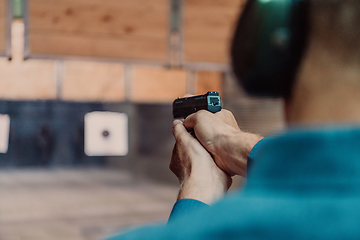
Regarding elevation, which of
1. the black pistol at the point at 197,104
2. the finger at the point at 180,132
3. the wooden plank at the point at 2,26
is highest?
the wooden plank at the point at 2,26

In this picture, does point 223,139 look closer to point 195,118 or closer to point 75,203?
point 195,118

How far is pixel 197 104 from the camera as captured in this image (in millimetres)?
969

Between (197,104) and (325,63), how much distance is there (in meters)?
0.66

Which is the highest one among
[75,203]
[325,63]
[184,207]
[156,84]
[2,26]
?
[2,26]

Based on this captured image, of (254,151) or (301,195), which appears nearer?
(301,195)

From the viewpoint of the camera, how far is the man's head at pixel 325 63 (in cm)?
30

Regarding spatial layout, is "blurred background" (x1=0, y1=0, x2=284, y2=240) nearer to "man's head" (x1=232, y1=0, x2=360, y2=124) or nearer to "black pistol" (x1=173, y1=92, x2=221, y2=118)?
"black pistol" (x1=173, y1=92, x2=221, y2=118)

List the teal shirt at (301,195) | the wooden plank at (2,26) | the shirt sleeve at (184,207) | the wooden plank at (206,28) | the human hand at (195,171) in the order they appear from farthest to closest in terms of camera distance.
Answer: the wooden plank at (206,28) < the wooden plank at (2,26) < the human hand at (195,171) < the shirt sleeve at (184,207) < the teal shirt at (301,195)

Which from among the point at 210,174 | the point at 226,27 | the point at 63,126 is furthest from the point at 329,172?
the point at 63,126

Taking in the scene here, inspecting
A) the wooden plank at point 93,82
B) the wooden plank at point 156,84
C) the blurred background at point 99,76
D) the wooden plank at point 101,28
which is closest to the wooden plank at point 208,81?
the blurred background at point 99,76

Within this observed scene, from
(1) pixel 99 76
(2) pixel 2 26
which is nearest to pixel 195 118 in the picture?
(1) pixel 99 76

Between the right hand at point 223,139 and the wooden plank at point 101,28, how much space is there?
229 centimetres

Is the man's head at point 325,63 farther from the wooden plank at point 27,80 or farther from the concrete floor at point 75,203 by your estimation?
the wooden plank at point 27,80

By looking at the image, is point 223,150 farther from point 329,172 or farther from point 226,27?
point 226,27
